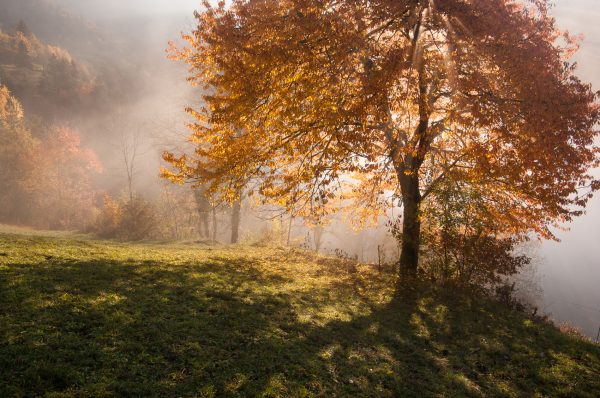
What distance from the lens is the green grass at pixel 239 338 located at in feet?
15.4

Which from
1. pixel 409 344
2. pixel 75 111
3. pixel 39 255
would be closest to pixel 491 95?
pixel 409 344

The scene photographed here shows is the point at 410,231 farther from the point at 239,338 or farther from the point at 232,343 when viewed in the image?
the point at 232,343

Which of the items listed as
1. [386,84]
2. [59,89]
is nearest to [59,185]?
[59,89]

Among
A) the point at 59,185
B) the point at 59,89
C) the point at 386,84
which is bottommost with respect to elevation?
the point at 386,84

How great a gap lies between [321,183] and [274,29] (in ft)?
17.0

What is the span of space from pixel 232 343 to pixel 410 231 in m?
9.86

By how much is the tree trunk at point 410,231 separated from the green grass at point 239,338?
7.57 ft

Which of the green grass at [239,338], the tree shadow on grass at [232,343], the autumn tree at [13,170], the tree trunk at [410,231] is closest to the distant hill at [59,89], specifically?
the autumn tree at [13,170]

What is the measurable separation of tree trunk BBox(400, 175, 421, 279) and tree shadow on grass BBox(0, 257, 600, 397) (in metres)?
3.44

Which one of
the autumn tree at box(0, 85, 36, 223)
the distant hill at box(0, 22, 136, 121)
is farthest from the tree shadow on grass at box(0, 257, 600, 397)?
the distant hill at box(0, 22, 136, 121)

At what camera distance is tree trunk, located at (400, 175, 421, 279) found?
46.0 feet

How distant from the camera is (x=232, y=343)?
619cm

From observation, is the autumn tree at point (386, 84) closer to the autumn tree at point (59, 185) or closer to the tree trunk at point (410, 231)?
the tree trunk at point (410, 231)

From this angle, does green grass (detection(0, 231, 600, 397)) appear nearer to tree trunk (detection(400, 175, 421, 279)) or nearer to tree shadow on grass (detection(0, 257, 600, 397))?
tree shadow on grass (detection(0, 257, 600, 397))
